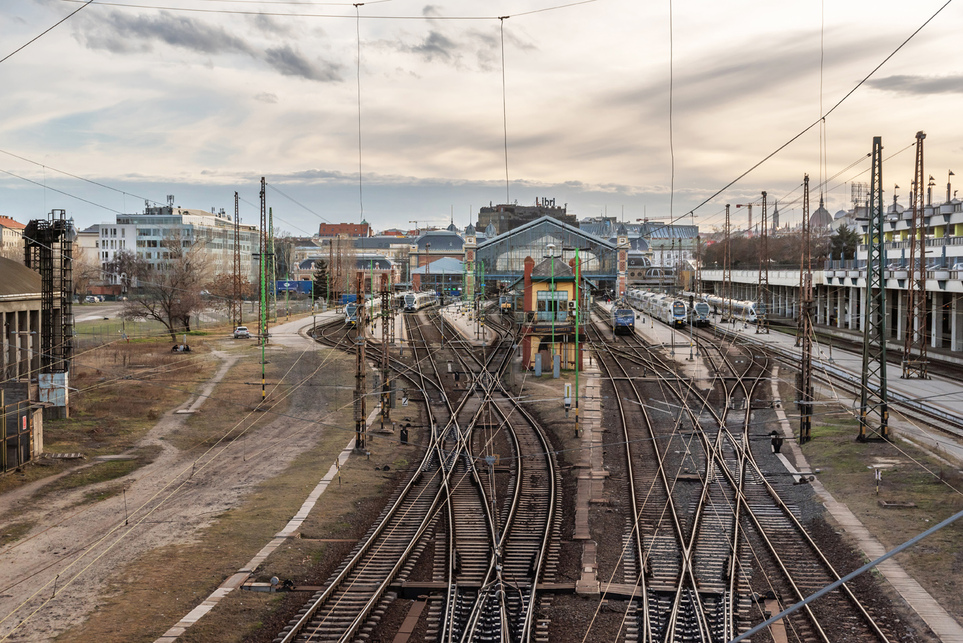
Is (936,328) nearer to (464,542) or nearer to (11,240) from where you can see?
(464,542)

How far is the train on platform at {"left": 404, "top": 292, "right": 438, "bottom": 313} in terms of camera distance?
77500mm

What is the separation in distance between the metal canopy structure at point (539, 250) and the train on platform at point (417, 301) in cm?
775

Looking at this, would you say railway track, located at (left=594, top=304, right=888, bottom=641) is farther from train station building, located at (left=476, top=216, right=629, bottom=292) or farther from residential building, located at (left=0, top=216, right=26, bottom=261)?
residential building, located at (left=0, top=216, right=26, bottom=261)

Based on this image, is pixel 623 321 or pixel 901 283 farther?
pixel 623 321

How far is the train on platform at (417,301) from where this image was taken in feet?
254

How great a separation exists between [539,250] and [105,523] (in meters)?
77.6

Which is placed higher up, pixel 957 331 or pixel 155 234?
pixel 155 234

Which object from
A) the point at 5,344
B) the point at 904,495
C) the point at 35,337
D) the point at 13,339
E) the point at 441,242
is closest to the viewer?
the point at 904,495

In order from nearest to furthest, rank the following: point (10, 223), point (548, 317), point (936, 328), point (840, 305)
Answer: point (548, 317), point (936, 328), point (840, 305), point (10, 223)

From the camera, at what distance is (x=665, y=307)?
208 feet

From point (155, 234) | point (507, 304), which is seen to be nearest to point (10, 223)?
point (155, 234)

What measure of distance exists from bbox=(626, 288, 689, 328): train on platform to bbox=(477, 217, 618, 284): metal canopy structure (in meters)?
11.9

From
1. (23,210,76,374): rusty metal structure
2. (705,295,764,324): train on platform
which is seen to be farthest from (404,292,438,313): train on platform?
(23,210,76,374): rusty metal structure

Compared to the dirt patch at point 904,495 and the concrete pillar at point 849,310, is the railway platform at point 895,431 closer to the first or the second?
the dirt patch at point 904,495
